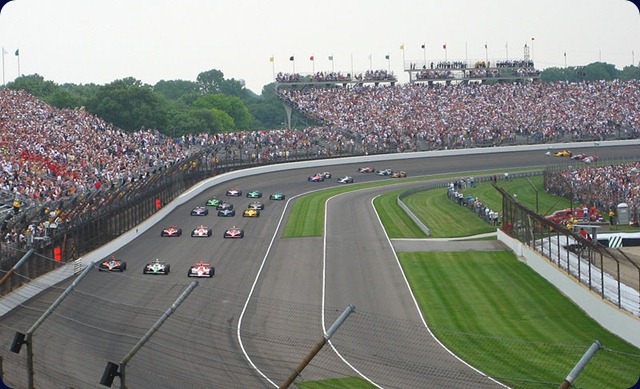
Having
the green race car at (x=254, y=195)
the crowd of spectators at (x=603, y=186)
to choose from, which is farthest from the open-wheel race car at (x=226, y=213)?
the crowd of spectators at (x=603, y=186)

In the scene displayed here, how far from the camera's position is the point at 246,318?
30.6m

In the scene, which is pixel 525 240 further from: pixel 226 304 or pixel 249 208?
pixel 249 208

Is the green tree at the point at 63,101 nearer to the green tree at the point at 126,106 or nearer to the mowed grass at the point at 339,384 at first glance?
the green tree at the point at 126,106

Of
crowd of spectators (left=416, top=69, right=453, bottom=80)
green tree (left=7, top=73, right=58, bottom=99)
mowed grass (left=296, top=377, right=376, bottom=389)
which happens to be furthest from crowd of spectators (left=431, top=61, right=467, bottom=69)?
mowed grass (left=296, top=377, right=376, bottom=389)

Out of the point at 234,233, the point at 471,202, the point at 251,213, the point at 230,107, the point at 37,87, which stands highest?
the point at 37,87

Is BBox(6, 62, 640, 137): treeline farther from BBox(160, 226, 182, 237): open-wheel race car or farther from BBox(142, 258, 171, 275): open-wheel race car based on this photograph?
BBox(142, 258, 171, 275): open-wheel race car

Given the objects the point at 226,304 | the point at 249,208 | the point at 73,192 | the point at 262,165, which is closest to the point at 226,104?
the point at 262,165

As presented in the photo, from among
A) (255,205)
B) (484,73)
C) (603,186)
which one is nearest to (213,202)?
(255,205)

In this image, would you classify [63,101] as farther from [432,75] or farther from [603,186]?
[603,186]

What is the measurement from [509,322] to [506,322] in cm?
10

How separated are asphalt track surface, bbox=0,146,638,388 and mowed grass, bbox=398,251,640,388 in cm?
93

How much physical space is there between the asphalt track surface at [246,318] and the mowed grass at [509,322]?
0.93 metres

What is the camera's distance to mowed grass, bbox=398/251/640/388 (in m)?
24.5

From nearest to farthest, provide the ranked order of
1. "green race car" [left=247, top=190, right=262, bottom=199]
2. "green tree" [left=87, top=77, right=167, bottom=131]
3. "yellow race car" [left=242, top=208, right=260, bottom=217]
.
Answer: "yellow race car" [left=242, top=208, right=260, bottom=217], "green race car" [left=247, top=190, right=262, bottom=199], "green tree" [left=87, top=77, right=167, bottom=131]
